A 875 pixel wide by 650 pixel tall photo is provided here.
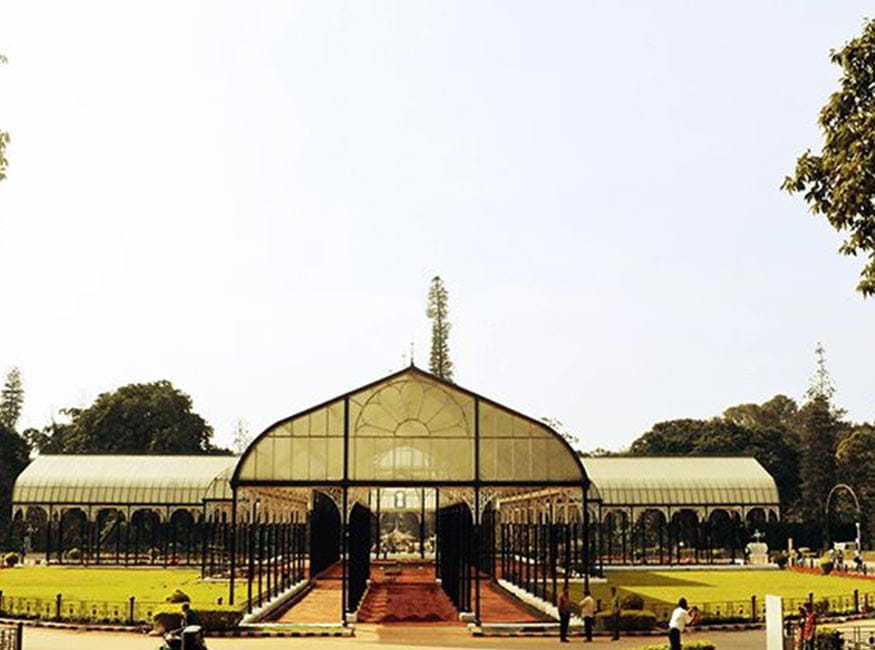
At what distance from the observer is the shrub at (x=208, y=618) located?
34469 mm

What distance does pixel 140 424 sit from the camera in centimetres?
11181

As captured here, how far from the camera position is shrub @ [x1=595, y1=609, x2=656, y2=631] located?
3619 cm

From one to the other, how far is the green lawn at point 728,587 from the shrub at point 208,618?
14604 mm

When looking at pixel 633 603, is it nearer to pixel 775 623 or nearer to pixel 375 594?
pixel 775 623

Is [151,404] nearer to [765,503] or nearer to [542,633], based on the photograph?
[765,503]

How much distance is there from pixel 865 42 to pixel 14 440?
3690 inches

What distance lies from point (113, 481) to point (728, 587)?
48.8m

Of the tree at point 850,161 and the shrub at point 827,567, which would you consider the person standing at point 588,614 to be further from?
the shrub at point 827,567

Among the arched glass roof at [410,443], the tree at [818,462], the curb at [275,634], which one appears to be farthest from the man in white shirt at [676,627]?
the tree at [818,462]

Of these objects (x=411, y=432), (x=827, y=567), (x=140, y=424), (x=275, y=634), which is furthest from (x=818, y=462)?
(x=275, y=634)

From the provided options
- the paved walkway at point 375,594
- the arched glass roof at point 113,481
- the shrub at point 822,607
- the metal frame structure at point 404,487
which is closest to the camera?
the metal frame structure at point 404,487

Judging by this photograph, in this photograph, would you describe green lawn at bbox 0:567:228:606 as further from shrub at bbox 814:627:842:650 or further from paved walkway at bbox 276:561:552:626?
shrub at bbox 814:627:842:650

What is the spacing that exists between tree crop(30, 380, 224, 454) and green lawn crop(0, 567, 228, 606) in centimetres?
3481

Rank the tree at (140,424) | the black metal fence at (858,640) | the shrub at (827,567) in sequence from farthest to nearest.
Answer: the tree at (140,424) → the shrub at (827,567) → the black metal fence at (858,640)
